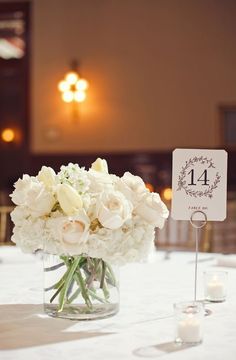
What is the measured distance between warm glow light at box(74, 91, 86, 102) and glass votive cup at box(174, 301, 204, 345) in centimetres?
588

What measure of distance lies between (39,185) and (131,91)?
560 centimetres

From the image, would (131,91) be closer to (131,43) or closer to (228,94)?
(131,43)

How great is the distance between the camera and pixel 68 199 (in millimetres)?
1486

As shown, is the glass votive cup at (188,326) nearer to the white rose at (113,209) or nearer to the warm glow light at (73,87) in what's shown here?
Answer: the white rose at (113,209)

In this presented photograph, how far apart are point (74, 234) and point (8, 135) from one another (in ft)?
20.6

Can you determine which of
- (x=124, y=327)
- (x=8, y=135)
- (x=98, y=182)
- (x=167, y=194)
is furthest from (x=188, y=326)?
(x=8, y=135)

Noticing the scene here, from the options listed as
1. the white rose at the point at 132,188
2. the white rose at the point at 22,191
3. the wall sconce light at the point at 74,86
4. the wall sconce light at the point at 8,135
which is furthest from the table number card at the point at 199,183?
the wall sconce light at the point at 8,135

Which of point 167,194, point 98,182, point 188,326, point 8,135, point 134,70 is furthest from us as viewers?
point 8,135

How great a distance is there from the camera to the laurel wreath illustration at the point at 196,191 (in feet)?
5.42

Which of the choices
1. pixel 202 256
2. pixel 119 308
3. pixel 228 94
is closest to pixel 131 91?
pixel 228 94

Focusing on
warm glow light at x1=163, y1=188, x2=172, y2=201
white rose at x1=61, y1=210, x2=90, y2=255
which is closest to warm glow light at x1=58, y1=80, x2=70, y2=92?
warm glow light at x1=163, y1=188, x2=172, y2=201

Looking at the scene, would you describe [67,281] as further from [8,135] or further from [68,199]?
[8,135]

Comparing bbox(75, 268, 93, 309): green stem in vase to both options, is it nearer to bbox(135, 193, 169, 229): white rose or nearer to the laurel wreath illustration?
bbox(135, 193, 169, 229): white rose

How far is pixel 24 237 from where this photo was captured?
1.54 metres
